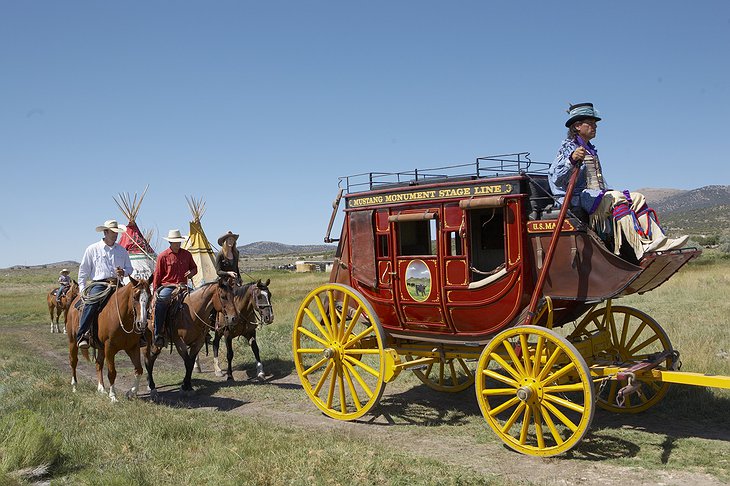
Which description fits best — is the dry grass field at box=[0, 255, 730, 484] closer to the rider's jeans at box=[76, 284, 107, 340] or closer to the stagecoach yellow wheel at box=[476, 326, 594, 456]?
the stagecoach yellow wheel at box=[476, 326, 594, 456]

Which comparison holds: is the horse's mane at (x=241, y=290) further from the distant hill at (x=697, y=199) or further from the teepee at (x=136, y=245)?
the distant hill at (x=697, y=199)

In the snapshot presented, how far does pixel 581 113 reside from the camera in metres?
6.96

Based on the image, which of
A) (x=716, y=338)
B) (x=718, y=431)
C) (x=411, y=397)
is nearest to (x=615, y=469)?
(x=718, y=431)

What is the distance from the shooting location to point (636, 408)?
25.5ft

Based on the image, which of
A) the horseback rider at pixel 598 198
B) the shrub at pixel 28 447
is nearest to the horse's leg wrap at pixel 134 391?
the shrub at pixel 28 447

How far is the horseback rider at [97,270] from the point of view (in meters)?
9.99

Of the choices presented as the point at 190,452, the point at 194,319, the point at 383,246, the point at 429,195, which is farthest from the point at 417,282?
the point at 194,319

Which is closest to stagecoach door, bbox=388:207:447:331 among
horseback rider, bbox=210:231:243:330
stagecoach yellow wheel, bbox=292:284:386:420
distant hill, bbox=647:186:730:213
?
stagecoach yellow wheel, bbox=292:284:386:420

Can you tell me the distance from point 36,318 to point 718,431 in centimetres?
2725

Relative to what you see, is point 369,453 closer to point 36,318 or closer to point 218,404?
point 218,404

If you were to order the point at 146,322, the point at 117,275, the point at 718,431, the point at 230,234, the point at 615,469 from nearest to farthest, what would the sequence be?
the point at 615,469 → the point at 718,431 → the point at 146,322 → the point at 117,275 → the point at 230,234

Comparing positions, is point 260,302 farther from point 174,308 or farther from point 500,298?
point 500,298

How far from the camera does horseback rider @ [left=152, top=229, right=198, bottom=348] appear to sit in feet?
34.1

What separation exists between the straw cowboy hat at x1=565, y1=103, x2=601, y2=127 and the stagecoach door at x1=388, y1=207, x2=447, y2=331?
1813mm
